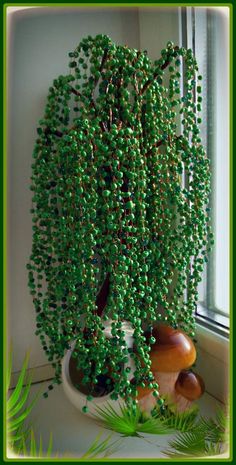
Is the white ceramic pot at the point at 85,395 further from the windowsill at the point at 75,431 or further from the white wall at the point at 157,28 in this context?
the white wall at the point at 157,28

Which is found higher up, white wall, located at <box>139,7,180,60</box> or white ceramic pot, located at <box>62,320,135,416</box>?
white wall, located at <box>139,7,180,60</box>

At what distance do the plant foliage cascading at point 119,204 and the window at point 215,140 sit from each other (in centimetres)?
12

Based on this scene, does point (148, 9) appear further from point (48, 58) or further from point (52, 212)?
point (52, 212)

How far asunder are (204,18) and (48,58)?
461mm

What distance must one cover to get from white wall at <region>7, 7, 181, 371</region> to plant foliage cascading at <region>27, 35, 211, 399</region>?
135mm

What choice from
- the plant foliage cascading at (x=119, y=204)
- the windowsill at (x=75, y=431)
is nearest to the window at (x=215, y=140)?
the plant foliage cascading at (x=119, y=204)

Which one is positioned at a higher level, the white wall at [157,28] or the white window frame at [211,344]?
the white wall at [157,28]

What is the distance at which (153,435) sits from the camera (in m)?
1.08

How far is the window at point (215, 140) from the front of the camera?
3.97 ft

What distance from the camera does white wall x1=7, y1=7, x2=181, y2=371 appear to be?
128cm

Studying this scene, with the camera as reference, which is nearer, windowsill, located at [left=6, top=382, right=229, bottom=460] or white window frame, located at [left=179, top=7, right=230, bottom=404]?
windowsill, located at [left=6, top=382, right=229, bottom=460]

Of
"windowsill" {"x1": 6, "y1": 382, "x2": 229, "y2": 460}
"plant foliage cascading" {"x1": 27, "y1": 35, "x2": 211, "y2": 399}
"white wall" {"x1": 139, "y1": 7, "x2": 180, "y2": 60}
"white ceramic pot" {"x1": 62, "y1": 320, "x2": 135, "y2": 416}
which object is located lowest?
"windowsill" {"x1": 6, "y1": 382, "x2": 229, "y2": 460}

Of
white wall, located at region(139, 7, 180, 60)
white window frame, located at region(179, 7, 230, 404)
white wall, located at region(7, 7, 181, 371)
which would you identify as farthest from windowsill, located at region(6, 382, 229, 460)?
white wall, located at region(139, 7, 180, 60)

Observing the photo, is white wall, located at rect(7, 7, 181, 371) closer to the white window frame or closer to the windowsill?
the white window frame
